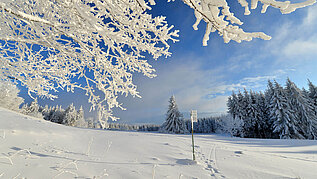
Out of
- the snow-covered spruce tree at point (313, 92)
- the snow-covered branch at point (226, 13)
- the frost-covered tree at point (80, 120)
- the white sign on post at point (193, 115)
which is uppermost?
the snow-covered spruce tree at point (313, 92)

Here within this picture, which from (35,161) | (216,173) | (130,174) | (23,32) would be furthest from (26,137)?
(216,173)

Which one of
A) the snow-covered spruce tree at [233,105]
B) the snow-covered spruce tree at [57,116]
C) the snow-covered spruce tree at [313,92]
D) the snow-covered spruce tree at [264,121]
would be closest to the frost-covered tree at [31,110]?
the snow-covered spruce tree at [57,116]

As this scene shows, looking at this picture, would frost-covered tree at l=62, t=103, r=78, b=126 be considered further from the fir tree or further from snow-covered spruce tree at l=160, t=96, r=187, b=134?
snow-covered spruce tree at l=160, t=96, r=187, b=134

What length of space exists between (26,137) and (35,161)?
252 centimetres

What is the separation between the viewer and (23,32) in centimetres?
269

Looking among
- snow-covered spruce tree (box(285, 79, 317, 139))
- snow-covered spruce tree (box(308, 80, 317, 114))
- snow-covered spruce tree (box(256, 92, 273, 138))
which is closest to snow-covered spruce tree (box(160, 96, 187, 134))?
snow-covered spruce tree (box(256, 92, 273, 138))

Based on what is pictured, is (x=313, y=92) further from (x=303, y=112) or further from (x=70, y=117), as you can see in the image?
(x=70, y=117)

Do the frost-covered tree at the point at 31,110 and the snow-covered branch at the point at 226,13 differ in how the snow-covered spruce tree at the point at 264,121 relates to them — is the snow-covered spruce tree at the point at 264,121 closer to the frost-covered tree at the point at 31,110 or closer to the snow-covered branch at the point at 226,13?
the snow-covered branch at the point at 226,13

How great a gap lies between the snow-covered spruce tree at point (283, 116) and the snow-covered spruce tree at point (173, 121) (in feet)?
58.0

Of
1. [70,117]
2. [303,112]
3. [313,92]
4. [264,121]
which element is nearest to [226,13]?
[303,112]

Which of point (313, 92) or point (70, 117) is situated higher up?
point (313, 92)

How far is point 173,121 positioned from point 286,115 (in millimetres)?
20346

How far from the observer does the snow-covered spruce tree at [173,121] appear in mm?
29759

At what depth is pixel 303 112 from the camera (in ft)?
71.3
